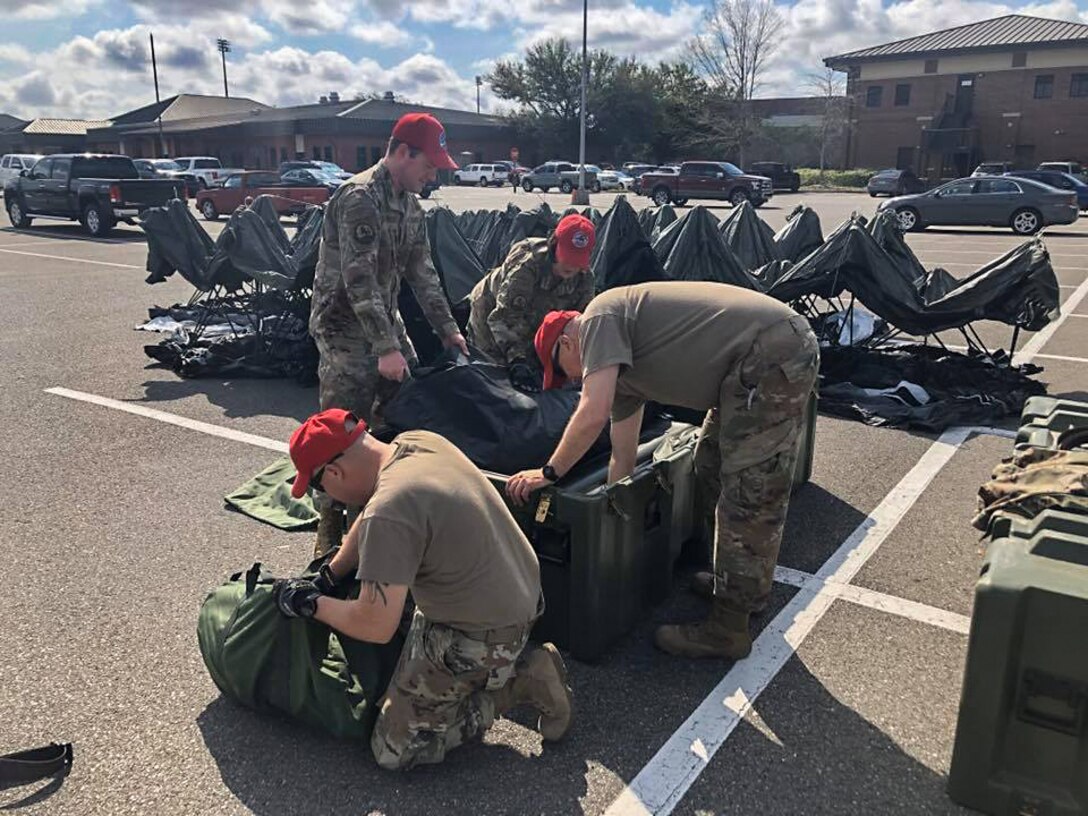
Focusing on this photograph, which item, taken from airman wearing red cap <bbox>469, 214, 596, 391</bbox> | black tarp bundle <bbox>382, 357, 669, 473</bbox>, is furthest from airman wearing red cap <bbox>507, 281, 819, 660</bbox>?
airman wearing red cap <bbox>469, 214, 596, 391</bbox>

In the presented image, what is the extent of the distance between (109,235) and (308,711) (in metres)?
22.1

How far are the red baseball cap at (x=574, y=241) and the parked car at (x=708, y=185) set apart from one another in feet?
95.0

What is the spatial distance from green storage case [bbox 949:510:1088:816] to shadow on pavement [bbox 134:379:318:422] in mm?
5353

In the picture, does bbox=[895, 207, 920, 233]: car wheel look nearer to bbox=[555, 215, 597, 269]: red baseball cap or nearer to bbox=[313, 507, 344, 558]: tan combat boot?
bbox=[555, 215, 597, 269]: red baseball cap

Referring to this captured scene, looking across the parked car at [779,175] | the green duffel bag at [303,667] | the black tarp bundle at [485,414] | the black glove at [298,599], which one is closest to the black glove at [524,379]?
the black tarp bundle at [485,414]

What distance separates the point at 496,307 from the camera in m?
4.98

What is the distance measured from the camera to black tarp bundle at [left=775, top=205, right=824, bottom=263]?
9.56m

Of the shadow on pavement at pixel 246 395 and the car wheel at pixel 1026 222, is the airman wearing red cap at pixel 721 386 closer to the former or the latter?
the shadow on pavement at pixel 246 395

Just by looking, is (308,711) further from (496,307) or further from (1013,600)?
(496,307)

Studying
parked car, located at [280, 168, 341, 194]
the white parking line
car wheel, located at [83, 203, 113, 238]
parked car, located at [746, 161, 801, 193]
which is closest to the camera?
the white parking line

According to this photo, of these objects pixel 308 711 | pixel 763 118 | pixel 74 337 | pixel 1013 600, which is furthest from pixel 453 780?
pixel 763 118

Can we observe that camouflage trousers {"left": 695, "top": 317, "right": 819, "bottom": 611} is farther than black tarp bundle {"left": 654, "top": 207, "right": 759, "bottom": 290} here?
No

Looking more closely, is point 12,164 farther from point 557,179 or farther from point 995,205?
point 995,205

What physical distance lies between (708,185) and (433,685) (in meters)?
33.4
